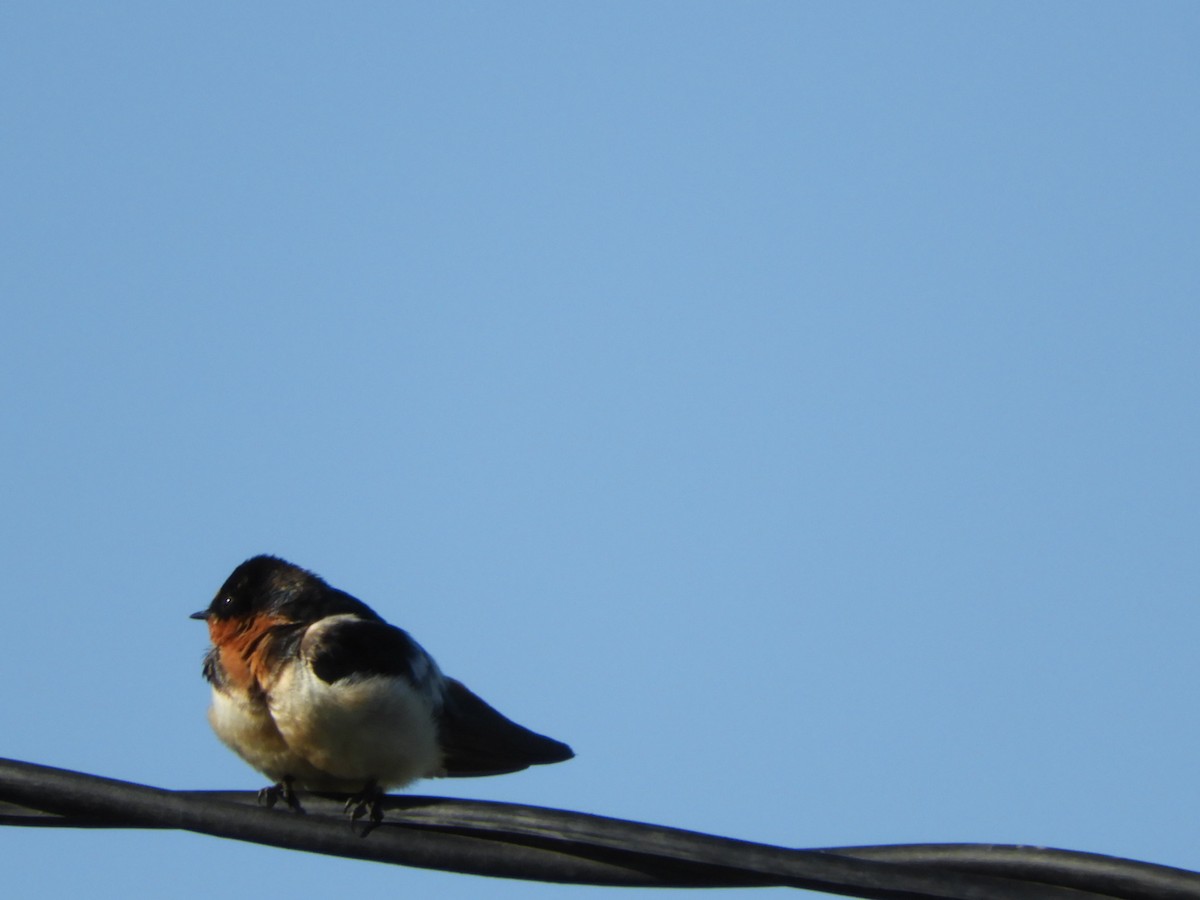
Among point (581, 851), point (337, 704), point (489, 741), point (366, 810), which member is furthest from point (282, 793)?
point (581, 851)

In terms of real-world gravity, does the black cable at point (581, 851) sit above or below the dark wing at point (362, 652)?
below

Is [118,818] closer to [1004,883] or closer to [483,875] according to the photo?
[483,875]

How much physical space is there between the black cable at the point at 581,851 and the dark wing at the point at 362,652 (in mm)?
1657

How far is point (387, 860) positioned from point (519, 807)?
0.36m

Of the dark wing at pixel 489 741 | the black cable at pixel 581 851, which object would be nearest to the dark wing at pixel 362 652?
the dark wing at pixel 489 741

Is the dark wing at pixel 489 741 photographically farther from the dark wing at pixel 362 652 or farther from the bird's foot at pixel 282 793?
the bird's foot at pixel 282 793

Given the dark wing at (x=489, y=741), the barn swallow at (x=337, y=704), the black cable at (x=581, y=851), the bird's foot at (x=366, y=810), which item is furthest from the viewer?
the dark wing at (x=489, y=741)

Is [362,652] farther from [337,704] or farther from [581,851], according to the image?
[581,851]

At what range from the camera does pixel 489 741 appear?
700 centimetres

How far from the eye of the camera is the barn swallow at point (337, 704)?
634 centimetres

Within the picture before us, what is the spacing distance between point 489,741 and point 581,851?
2.79 m

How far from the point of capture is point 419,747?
6484mm

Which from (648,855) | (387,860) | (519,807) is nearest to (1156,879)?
(648,855)

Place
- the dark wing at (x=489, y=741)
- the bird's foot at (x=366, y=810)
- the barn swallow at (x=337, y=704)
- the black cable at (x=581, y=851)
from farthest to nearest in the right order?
the dark wing at (x=489, y=741), the barn swallow at (x=337, y=704), the bird's foot at (x=366, y=810), the black cable at (x=581, y=851)
